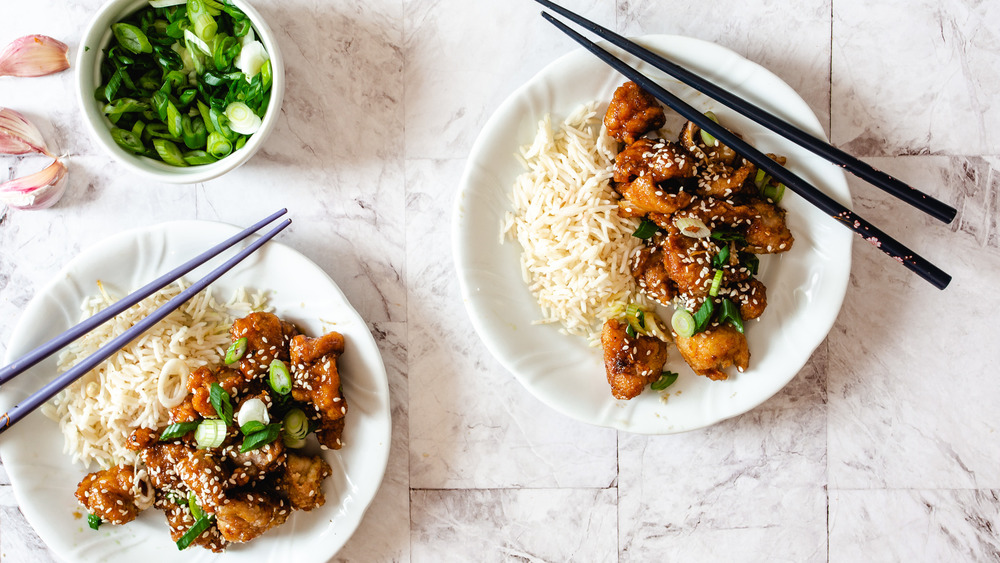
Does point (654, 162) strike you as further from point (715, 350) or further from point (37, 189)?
point (37, 189)

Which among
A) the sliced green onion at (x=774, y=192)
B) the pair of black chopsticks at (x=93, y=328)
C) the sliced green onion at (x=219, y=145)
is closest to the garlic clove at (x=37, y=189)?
the pair of black chopsticks at (x=93, y=328)

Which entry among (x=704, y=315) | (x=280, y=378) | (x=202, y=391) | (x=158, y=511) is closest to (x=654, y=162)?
(x=704, y=315)

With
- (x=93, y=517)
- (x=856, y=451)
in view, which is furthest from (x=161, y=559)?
(x=856, y=451)

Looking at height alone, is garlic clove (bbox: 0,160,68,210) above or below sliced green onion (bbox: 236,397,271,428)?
above

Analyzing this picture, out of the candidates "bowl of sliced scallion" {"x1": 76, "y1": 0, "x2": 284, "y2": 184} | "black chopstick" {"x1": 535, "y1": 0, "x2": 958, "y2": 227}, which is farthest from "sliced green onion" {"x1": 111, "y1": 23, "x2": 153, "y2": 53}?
"black chopstick" {"x1": 535, "y1": 0, "x2": 958, "y2": 227}

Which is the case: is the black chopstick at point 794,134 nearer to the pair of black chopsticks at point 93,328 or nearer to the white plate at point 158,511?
the white plate at point 158,511

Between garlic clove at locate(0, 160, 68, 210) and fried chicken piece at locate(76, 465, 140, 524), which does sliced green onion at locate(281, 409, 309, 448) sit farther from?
garlic clove at locate(0, 160, 68, 210)
